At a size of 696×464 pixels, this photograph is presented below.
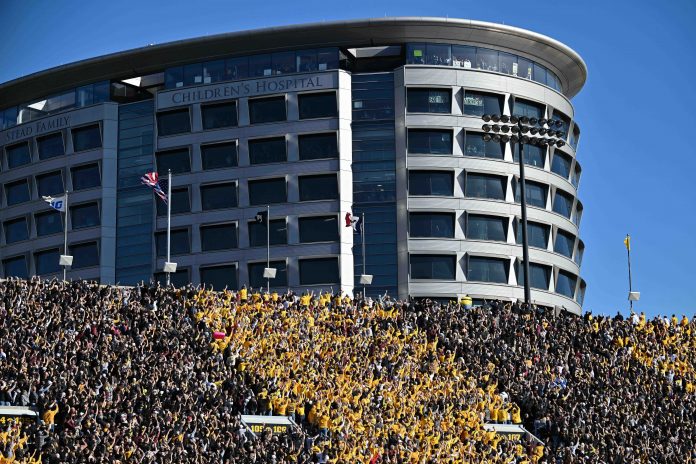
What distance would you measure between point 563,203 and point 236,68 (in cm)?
2747

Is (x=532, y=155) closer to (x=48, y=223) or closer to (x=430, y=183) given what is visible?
(x=430, y=183)

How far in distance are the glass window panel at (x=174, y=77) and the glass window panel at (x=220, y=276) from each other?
14.5m

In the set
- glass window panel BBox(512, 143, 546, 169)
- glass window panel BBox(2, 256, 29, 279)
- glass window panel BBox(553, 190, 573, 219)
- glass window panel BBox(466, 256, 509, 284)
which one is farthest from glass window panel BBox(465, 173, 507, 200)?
glass window panel BBox(2, 256, 29, 279)

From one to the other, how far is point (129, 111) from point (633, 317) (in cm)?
4909

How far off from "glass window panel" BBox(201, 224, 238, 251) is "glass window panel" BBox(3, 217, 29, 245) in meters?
17.3

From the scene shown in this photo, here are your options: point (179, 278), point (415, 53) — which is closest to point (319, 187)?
point (415, 53)

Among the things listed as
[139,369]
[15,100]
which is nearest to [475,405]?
[139,369]

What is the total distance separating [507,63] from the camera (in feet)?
328

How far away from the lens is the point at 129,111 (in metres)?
104

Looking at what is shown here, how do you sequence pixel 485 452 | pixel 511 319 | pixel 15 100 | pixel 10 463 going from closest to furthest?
pixel 10 463
pixel 485 452
pixel 511 319
pixel 15 100

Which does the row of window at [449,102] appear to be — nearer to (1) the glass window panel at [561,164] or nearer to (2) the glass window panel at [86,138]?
(1) the glass window panel at [561,164]

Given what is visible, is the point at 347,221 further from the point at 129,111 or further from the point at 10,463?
the point at 10,463

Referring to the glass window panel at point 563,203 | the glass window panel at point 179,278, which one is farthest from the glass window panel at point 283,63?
the glass window panel at point 563,203

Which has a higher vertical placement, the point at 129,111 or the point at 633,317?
the point at 129,111
